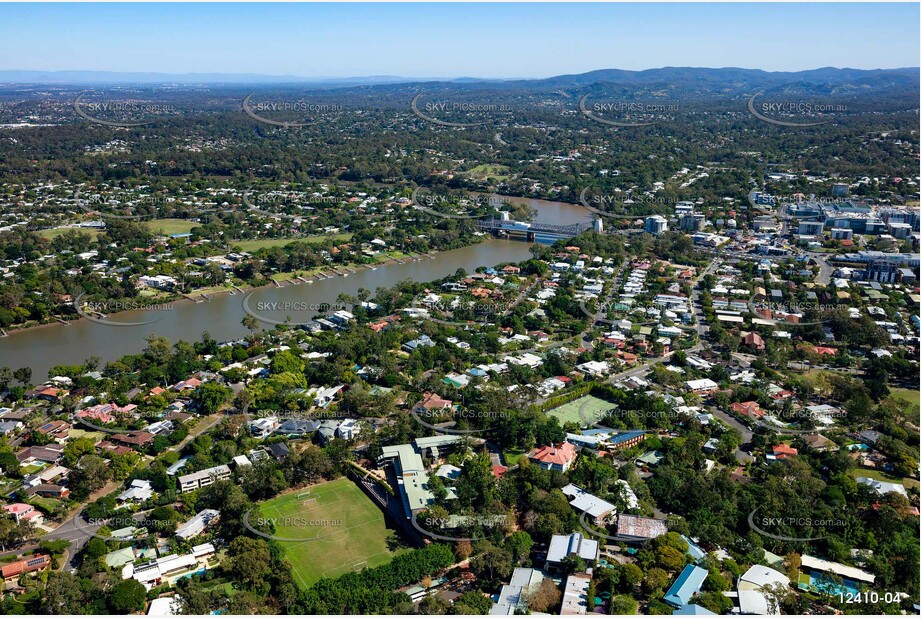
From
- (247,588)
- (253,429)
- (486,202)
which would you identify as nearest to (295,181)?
(486,202)

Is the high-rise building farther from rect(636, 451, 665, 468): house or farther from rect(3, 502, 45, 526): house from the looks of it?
rect(3, 502, 45, 526): house

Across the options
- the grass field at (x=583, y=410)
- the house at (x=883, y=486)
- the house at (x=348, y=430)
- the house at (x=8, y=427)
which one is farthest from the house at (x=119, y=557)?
the house at (x=883, y=486)

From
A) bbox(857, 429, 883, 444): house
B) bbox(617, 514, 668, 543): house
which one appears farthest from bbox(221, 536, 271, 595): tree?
bbox(857, 429, 883, 444): house

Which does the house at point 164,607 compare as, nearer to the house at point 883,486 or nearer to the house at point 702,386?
the house at point 883,486

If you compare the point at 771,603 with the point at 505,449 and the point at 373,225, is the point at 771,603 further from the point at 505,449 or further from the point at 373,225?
the point at 373,225

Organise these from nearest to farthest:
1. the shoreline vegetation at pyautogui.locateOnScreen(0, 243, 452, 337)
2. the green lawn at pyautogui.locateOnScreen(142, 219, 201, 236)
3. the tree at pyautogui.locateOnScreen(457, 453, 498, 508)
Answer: the tree at pyautogui.locateOnScreen(457, 453, 498, 508)
the shoreline vegetation at pyautogui.locateOnScreen(0, 243, 452, 337)
the green lawn at pyautogui.locateOnScreen(142, 219, 201, 236)

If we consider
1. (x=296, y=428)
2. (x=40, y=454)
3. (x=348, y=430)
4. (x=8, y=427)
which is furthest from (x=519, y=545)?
(x=8, y=427)

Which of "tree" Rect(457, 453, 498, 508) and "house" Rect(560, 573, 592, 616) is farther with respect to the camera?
"tree" Rect(457, 453, 498, 508)
